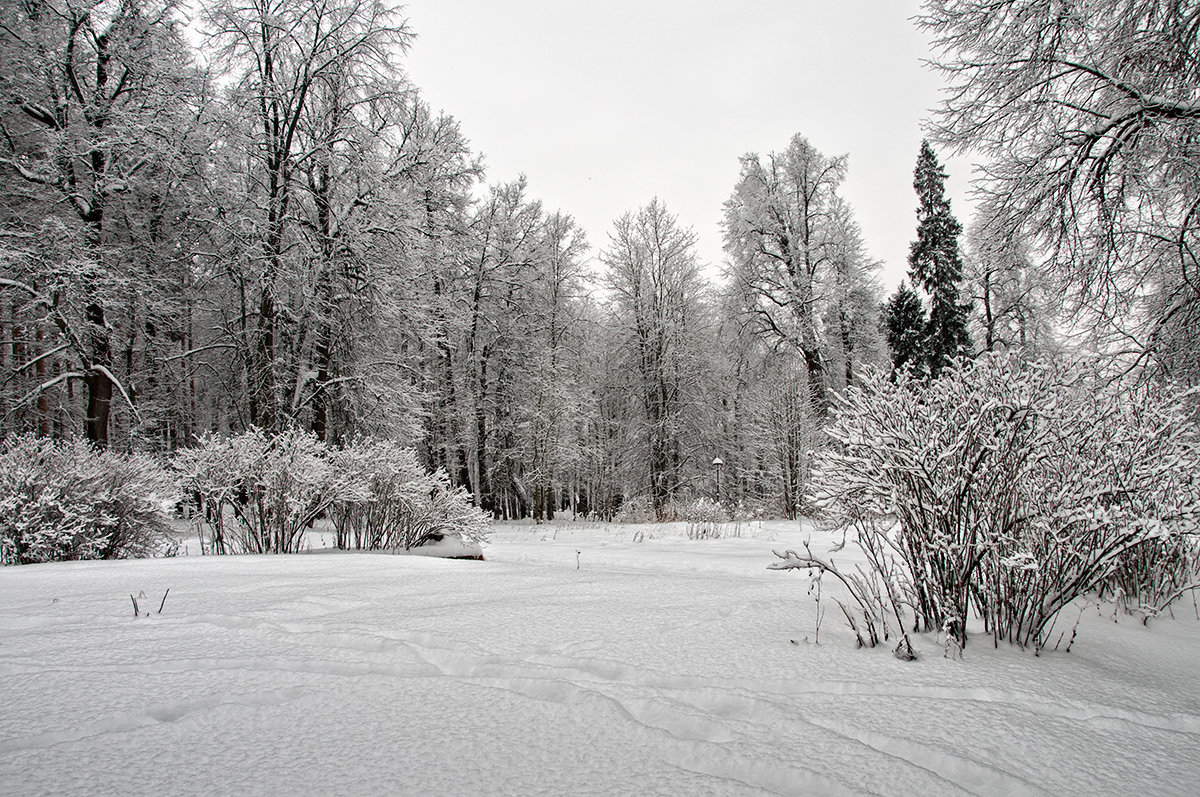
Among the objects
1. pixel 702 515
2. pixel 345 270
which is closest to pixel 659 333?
pixel 702 515

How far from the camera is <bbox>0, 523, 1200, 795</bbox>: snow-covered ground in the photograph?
120cm

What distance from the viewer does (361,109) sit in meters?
12.6

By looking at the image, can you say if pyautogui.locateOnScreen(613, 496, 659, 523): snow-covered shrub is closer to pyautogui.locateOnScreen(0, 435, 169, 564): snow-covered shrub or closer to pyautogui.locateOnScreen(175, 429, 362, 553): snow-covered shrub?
pyautogui.locateOnScreen(175, 429, 362, 553): snow-covered shrub

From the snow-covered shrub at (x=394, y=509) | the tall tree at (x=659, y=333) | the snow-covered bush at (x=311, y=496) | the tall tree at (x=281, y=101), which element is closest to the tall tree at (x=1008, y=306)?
the tall tree at (x=659, y=333)

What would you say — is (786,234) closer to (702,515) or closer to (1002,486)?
(702,515)

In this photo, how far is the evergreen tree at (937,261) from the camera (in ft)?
67.4

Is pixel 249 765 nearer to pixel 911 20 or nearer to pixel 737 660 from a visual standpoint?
pixel 737 660

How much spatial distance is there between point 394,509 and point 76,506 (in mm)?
2819

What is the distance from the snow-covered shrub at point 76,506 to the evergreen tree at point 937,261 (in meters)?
21.9

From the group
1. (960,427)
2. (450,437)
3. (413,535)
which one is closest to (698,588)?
(960,427)

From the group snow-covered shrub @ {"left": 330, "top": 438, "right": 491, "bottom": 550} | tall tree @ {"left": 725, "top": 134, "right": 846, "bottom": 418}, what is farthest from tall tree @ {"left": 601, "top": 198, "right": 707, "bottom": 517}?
snow-covered shrub @ {"left": 330, "top": 438, "right": 491, "bottom": 550}

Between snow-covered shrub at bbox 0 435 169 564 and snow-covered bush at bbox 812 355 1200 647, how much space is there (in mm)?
6403

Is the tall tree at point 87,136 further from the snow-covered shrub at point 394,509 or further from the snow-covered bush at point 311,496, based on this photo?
the snow-covered shrub at point 394,509

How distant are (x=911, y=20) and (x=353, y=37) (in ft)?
35.1
